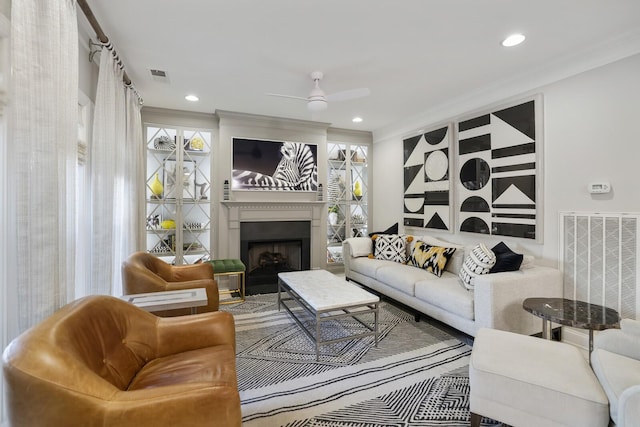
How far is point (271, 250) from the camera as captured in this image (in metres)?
4.98

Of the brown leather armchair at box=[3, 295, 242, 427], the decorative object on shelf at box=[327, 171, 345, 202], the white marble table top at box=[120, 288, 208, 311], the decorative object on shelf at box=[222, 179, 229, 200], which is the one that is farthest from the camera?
the decorative object on shelf at box=[327, 171, 345, 202]

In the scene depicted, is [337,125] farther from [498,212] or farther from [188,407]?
[188,407]

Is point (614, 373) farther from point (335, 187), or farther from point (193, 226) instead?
point (193, 226)

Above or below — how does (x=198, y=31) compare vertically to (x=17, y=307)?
above

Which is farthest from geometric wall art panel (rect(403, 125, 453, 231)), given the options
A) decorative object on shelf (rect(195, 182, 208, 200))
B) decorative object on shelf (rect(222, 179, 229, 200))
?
decorative object on shelf (rect(195, 182, 208, 200))

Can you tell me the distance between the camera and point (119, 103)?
9.36 feet

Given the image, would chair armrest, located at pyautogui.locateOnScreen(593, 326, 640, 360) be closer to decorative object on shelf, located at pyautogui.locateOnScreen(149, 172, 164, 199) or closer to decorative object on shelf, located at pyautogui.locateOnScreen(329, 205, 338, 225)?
decorative object on shelf, located at pyautogui.locateOnScreen(329, 205, 338, 225)

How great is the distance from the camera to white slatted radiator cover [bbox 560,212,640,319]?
Result: 239cm

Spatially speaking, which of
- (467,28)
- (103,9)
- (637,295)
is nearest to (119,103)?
(103,9)

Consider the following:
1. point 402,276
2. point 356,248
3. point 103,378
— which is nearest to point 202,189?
point 356,248

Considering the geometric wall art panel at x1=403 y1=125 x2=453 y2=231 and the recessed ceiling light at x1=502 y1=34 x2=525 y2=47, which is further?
the geometric wall art panel at x1=403 y1=125 x2=453 y2=231

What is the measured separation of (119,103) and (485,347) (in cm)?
358

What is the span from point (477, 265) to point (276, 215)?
296cm

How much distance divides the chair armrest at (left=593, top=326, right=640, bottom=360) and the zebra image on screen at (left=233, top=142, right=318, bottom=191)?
12.8ft
